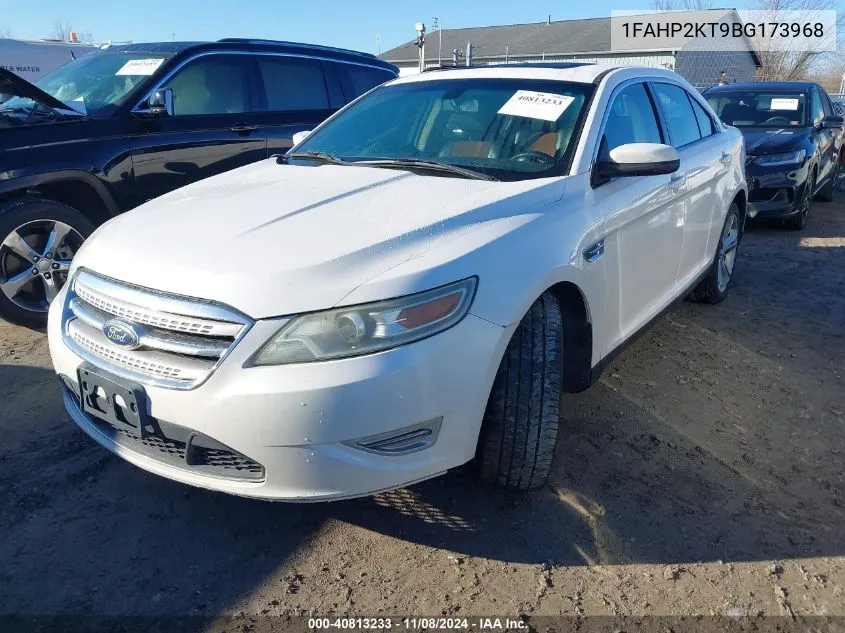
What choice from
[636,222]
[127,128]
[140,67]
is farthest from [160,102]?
[636,222]

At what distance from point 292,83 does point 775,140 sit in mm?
5373

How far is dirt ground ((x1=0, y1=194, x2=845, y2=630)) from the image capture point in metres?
2.11

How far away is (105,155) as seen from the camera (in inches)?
172

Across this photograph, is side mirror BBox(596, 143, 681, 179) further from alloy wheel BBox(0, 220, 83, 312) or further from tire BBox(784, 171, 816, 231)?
tire BBox(784, 171, 816, 231)

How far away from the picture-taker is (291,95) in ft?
18.9

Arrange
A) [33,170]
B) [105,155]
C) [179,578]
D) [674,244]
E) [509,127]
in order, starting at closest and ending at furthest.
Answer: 1. [179,578]
2. [509,127]
3. [674,244]
4. [33,170]
5. [105,155]

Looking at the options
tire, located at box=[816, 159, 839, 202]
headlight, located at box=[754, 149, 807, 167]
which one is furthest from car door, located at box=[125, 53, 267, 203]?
tire, located at box=[816, 159, 839, 202]

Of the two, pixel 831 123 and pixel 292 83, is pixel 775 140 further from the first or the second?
pixel 292 83

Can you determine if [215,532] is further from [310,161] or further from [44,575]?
[310,161]

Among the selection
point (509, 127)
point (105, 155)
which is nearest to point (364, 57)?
point (105, 155)

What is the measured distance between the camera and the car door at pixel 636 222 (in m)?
2.88

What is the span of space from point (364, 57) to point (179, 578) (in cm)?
553

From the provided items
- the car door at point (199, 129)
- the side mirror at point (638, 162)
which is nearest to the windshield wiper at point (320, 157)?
the side mirror at point (638, 162)

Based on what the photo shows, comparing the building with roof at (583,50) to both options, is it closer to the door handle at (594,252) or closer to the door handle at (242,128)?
the door handle at (242,128)
